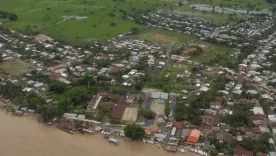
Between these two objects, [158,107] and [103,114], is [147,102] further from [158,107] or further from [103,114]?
[103,114]

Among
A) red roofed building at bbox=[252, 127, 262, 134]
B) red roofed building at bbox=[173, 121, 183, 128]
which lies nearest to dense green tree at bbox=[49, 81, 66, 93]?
red roofed building at bbox=[173, 121, 183, 128]

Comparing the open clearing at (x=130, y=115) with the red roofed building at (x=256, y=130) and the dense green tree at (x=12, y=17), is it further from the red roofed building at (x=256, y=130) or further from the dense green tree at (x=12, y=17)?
the dense green tree at (x=12, y=17)

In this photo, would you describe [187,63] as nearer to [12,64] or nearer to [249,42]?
[249,42]

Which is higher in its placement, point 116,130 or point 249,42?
point 249,42

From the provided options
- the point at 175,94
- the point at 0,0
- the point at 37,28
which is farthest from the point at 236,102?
the point at 0,0

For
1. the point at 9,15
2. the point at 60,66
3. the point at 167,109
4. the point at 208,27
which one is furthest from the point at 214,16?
the point at 9,15

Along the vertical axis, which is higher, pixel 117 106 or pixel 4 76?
pixel 4 76

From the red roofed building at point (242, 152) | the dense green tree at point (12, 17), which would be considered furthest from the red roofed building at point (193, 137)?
the dense green tree at point (12, 17)
